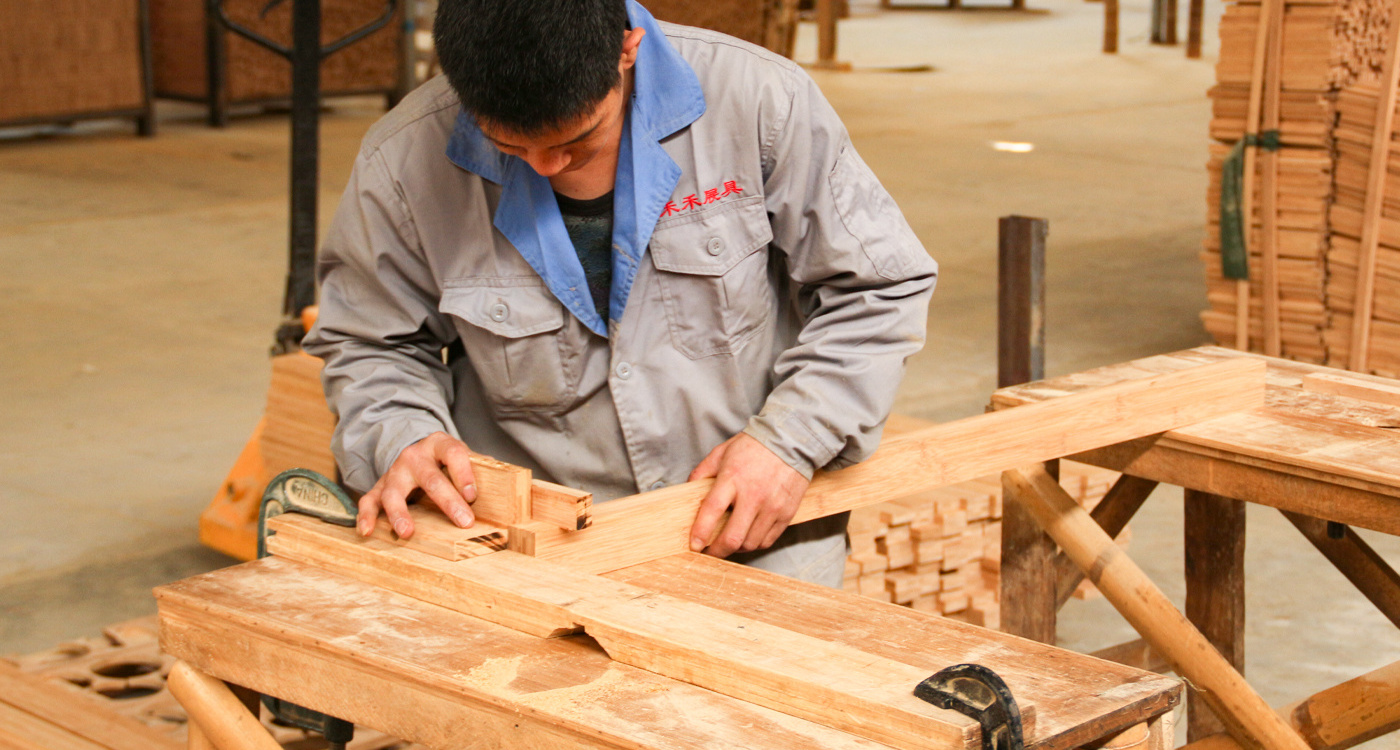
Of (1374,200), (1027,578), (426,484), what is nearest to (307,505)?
(426,484)

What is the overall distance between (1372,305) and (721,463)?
4241 mm

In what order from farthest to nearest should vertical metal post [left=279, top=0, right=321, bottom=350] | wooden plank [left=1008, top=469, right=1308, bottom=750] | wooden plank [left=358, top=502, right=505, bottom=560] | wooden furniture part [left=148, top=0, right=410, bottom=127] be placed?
wooden furniture part [left=148, top=0, right=410, bottom=127] < vertical metal post [left=279, top=0, right=321, bottom=350] < wooden plank [left=1008, top=469, right=1308, bottom=750] < wooden plank [left=358, top=502, right=505, bottom=560]

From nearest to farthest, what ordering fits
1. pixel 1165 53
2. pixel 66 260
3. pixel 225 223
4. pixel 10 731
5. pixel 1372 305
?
Answer: pixel 10 731
pixel 1372 305
pixel 66 260
pixel 225 223
pixel 1165 53

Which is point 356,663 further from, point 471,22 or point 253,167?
point 253,167

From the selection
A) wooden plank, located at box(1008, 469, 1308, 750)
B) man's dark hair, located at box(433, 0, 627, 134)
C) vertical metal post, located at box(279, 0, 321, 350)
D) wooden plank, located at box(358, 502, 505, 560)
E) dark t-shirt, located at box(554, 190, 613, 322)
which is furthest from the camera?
vertical metal post, located at box(279, 0, 321, 350)

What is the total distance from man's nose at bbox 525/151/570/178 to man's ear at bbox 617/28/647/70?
14 cm

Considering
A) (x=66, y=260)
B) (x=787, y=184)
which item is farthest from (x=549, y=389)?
(x=66, y=260)

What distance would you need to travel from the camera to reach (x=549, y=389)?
2.16 metres

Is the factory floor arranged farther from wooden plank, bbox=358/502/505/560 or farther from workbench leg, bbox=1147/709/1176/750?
wooden plank, bbox=358/502/505/560

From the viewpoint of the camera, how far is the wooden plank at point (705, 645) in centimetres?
139

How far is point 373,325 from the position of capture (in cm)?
215

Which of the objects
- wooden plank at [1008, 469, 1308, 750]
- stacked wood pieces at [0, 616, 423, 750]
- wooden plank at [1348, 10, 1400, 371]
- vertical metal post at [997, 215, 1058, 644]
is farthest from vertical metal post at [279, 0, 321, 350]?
wooden plank at [1348, 10, 1400, 371]

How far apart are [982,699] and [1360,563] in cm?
187

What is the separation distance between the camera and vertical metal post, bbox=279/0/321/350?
4578 millimetres
